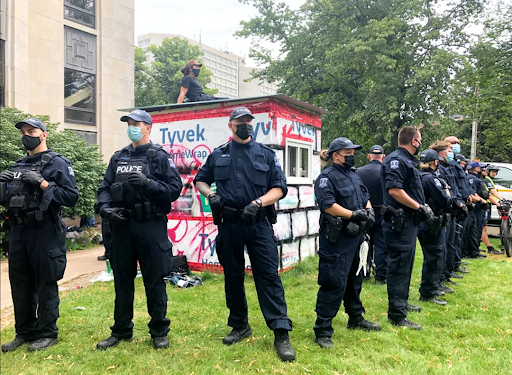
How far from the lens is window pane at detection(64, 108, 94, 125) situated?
18.8 metres

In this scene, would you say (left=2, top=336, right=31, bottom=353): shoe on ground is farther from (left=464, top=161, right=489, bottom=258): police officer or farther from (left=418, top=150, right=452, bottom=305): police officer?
(left=464, top=161, right=489, bottom=258): police officer

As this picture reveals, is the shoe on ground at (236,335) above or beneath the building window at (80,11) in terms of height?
beneath

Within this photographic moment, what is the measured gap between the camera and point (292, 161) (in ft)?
25.5

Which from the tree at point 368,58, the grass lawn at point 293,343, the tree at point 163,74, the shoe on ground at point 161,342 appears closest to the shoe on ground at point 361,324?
the grass lawn at point 293,343

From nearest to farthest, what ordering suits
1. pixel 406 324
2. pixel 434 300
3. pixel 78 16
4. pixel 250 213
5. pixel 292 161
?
1. pixel 250 213
2. pixel 406 324
3. pixel 434 300
4. pixel 292 161
5. pixel 78 16

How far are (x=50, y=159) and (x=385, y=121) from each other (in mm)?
14723

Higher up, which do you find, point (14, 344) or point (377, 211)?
point (377, 211)

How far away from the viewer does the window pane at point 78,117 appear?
61.6 feet

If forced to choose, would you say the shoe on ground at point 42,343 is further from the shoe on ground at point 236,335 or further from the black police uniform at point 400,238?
the black police uniform at point 400,238

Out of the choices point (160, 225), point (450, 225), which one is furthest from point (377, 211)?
point (160, 225)

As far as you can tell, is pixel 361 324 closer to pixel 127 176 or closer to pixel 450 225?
pixel 450 225

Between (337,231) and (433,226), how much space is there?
189 cm

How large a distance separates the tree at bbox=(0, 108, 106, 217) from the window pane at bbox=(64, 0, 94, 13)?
342 inches

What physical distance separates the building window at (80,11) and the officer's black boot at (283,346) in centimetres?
1896
